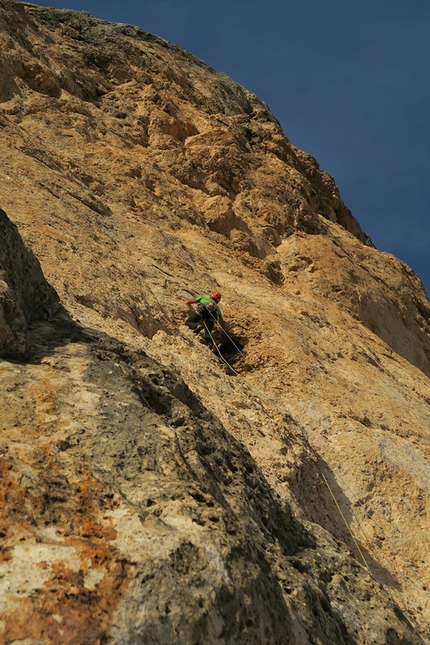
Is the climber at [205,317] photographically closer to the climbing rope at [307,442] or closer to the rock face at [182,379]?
the climbing rope at [307,442]

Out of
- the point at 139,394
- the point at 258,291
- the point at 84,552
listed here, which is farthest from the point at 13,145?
the point at 84,552

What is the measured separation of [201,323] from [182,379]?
161 inches

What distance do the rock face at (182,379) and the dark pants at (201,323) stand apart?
0.18 metres

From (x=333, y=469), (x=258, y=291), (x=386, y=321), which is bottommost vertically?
(x=333, y=469)

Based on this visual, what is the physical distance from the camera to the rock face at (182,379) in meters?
3.19

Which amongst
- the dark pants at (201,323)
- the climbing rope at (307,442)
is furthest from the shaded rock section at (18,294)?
the dark pants at (201,323)

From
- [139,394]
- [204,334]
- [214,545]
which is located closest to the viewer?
Result: [214,545]

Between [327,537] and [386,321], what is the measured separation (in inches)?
490

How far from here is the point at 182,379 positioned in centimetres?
594

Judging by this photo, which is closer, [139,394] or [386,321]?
[139,394]

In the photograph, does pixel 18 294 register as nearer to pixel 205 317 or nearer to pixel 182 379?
pixel 182 379

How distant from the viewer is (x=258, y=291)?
13.2 m

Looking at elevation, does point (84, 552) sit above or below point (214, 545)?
below

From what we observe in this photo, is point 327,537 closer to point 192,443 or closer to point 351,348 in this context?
point 192,443
